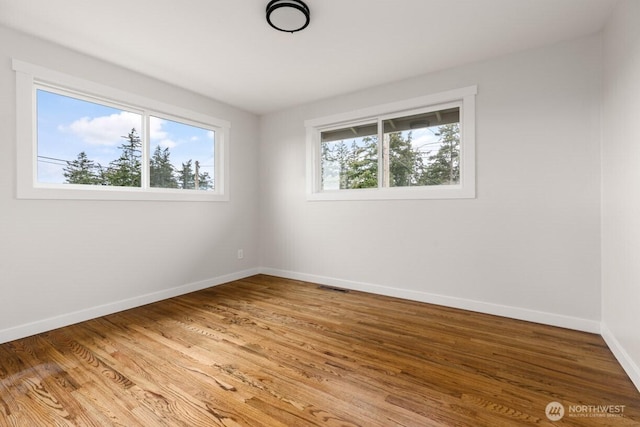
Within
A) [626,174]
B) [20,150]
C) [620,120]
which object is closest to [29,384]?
[20,150]

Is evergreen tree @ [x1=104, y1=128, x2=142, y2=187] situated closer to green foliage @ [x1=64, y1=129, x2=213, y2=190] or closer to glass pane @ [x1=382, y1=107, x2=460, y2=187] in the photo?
green foliage @ [x1=64, y1=129, x2=213, y2=190]

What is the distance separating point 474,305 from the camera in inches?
120

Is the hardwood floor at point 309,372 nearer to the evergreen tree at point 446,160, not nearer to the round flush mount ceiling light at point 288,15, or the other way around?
the evergreen tree at point 446,160

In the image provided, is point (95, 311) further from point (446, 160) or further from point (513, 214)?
point (513, 214)

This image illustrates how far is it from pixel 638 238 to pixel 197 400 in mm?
2741

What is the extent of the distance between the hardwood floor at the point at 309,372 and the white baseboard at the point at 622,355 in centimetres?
5

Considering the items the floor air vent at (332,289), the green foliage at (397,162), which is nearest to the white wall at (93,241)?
the floor air vent at (332,289)

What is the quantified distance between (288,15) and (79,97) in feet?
7.37

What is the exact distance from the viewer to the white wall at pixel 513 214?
2.57 metres

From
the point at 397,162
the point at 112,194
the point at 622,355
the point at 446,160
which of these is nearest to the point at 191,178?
the point at 112,194

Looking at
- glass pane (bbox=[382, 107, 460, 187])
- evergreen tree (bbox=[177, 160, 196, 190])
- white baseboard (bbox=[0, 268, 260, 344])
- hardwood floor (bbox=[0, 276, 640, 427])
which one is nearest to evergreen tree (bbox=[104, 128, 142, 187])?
evergreen tree (bbox=[177, 160, 196, 190])

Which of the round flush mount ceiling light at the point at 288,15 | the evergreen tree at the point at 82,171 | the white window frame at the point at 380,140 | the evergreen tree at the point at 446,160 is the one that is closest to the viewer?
the round flush mount ceiling light at the point at 288,15

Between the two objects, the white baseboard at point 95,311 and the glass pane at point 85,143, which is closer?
the white baseboard at point 95,311

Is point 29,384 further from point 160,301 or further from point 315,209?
point 315,209
